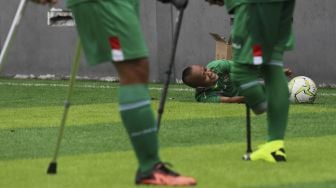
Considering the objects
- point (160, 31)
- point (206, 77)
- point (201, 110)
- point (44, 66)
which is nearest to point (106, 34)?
point (201, 110)

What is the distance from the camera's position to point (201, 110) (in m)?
11.8

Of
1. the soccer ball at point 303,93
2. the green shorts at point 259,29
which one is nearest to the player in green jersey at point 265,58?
the green shorts at point 259,29

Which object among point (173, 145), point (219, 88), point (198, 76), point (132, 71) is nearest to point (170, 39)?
point (219, 88)

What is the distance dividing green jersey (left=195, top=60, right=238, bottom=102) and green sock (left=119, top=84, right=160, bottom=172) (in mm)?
7076

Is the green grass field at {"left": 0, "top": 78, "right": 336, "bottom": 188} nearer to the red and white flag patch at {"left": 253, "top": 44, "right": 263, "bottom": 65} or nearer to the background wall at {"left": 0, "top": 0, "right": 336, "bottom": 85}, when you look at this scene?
the red and white flag patch at {"left": 253, "top": 44, "right": 263, "bottom": 65}

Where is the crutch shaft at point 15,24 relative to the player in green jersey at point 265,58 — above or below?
above

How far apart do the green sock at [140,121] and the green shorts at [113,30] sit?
220 millimetres

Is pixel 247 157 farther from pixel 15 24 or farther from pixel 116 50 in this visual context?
pixel 15 24

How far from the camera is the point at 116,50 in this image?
5.78 metres

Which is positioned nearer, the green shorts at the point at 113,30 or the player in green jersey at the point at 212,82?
the green shorts at the point at 113,30

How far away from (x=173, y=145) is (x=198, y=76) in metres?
4.55

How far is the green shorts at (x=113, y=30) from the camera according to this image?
578 cm

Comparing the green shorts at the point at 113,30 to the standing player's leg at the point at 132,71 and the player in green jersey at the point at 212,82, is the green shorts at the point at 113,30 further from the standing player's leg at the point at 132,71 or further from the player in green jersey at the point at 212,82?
the player in green jersey at the point at 212,82


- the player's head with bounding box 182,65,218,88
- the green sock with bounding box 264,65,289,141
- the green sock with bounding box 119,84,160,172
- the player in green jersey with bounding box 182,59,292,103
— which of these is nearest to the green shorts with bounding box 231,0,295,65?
the green sock with bounding box 264,65,289,141
